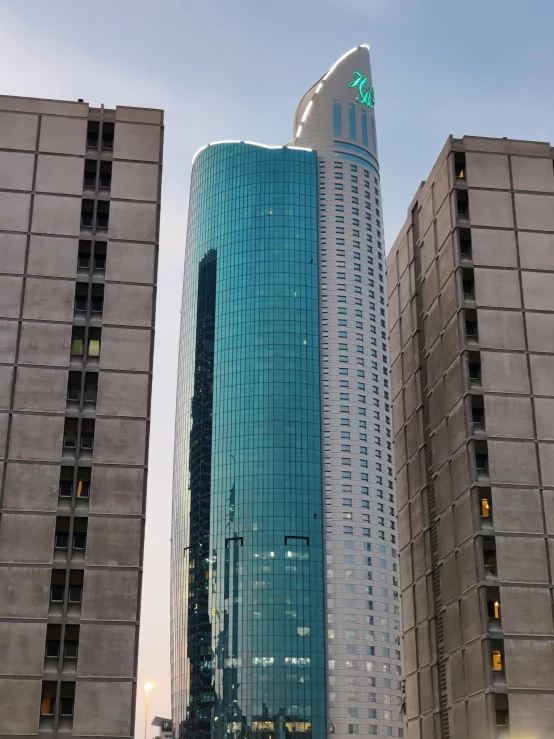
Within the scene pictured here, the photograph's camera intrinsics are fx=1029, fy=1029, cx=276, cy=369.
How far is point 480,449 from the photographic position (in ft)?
253

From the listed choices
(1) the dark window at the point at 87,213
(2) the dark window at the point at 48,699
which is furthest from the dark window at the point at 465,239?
(2) the dark window at the point at 48,699

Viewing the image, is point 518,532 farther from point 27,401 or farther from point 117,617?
point 27,401

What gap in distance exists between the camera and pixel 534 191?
3393 inches

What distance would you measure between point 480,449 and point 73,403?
99.1 feet

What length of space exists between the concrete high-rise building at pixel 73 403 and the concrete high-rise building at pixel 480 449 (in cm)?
2409

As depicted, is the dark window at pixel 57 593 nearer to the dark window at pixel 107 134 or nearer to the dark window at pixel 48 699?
the dark window at pixel 48 699

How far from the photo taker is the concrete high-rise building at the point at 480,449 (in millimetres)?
70875

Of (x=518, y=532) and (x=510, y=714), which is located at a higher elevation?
(x=518, y=532)

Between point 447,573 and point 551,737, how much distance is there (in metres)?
15.3

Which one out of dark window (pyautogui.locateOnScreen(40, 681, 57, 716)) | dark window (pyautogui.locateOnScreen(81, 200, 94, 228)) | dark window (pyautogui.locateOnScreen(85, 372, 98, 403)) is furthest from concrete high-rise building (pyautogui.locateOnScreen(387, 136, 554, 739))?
dark window (pyautogui.locateOnScreen(81, 200, 94, 228))

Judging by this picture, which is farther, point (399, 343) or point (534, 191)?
point (399, 343)

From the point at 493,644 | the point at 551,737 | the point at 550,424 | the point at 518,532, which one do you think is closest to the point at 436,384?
the point at 550,424

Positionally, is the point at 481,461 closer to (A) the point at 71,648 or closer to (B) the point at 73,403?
(B) the point at 73,403

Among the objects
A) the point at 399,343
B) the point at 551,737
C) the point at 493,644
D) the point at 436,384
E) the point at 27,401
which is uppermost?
the point at 399,343
